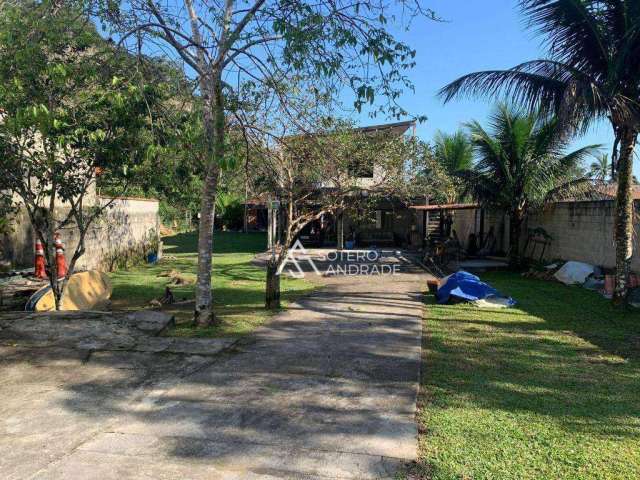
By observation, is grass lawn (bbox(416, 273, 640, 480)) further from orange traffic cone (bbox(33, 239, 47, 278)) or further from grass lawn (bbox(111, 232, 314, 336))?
orange traffic cone (bbox(33, 239, 47, 278))

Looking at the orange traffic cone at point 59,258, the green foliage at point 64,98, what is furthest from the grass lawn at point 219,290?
the green foliage at point 64,98

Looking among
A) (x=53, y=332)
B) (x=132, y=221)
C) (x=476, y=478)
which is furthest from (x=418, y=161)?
(x=476, y=478)

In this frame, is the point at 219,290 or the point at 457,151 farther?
the point at 457,151

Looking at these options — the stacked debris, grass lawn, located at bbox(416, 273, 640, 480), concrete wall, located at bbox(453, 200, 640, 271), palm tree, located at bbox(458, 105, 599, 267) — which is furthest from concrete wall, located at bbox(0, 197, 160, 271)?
concrete wall, located at bbox(453, 200, 640, 271)

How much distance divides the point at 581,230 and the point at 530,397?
1015cm

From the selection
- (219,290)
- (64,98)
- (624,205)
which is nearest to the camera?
(64,98)

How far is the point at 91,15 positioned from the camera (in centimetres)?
660

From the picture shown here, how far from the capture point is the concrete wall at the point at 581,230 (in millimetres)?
12062

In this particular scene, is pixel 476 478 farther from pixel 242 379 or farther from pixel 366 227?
pixel 366 227

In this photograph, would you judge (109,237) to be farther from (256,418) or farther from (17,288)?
(256,418)

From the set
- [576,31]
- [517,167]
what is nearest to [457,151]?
[517,167]

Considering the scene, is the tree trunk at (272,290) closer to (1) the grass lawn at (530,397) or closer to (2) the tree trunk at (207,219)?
(2) the tree trunk at (207,219)

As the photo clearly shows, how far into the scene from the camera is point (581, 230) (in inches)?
524

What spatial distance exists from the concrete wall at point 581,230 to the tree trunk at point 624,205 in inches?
96.3
